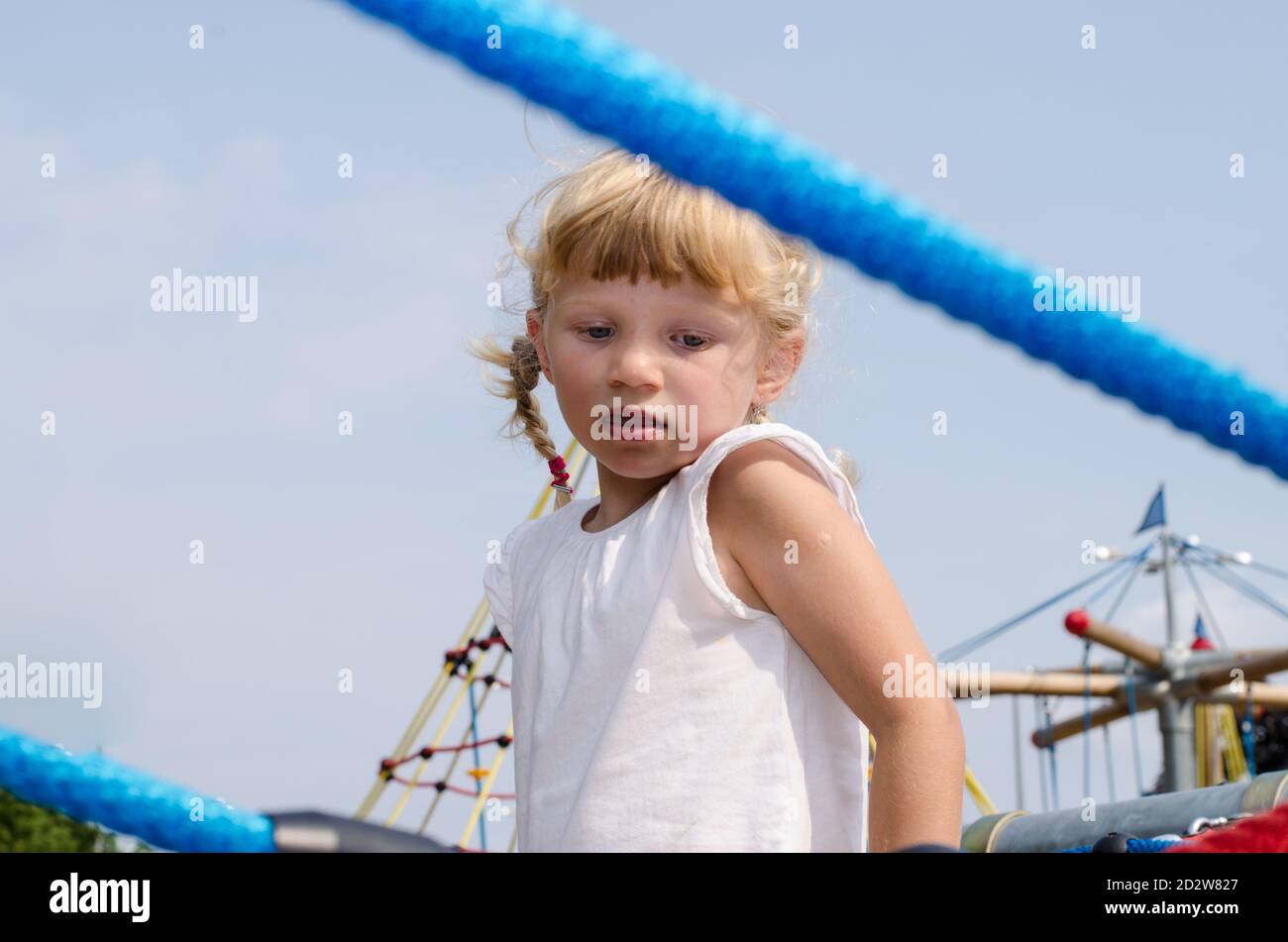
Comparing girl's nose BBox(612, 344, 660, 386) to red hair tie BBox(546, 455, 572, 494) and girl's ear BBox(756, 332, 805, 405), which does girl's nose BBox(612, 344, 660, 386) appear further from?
red hair tie BBox(546, 455, 572, 494)

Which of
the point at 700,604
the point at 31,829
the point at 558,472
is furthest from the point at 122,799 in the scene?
the point at 31,829

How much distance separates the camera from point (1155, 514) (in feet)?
37.9

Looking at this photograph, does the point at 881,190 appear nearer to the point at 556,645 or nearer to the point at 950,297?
the point at 950,297

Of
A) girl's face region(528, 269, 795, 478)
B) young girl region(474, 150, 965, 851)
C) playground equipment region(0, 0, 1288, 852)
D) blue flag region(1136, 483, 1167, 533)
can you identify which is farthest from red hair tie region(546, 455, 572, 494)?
blue flag region(1136, 483, 1167, 533)

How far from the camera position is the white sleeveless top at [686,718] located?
1.49 meters

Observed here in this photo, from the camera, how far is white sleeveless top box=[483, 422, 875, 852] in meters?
1.49

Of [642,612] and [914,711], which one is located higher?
[642,612]

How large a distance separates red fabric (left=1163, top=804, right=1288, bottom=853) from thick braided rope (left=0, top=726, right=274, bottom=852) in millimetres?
606

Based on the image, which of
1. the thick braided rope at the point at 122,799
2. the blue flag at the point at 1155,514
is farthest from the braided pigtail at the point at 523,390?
the blue flag at the point at 1155,514

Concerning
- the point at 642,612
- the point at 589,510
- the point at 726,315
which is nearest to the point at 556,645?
the point at 642,612

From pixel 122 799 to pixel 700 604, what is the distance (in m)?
0.75
